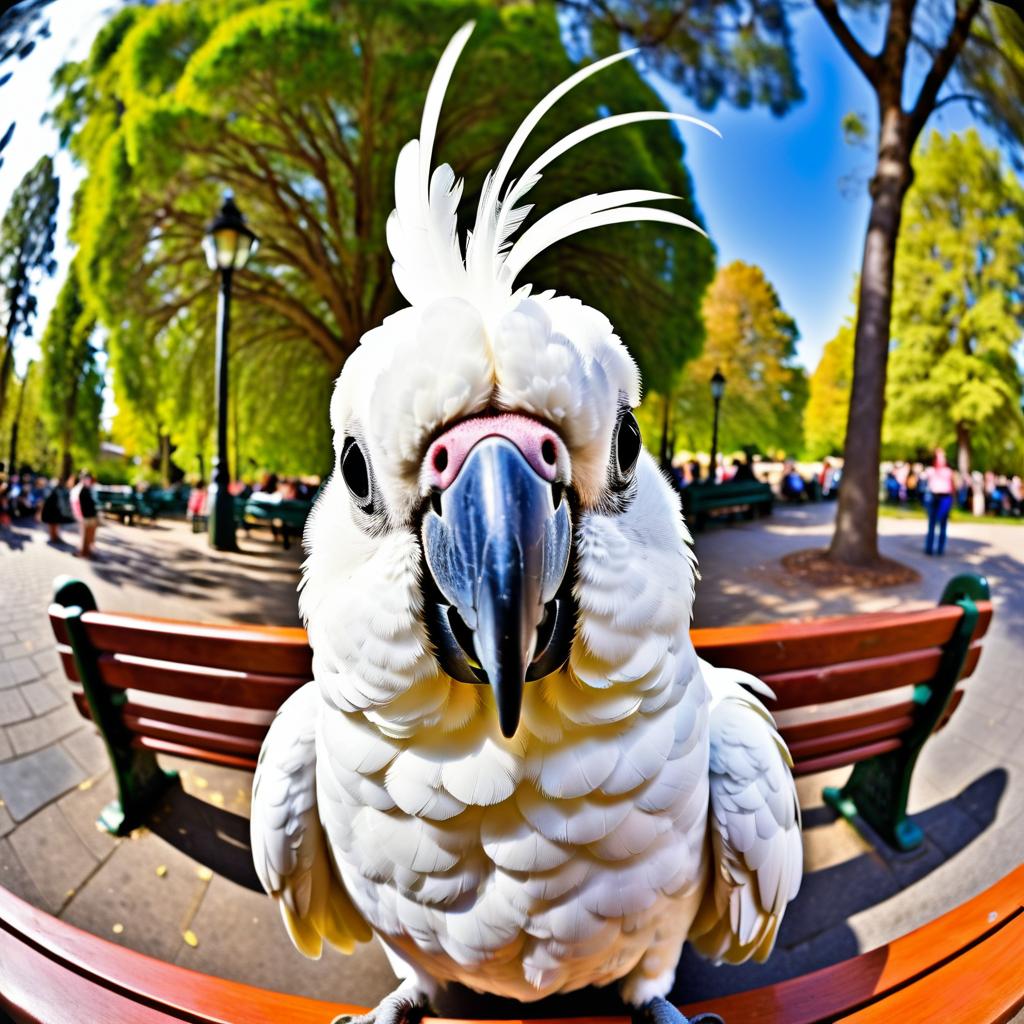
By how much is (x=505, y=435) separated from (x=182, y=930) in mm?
847

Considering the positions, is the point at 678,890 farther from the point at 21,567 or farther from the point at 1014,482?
the point at 21,567

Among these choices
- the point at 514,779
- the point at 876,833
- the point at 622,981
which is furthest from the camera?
the point at 876,833

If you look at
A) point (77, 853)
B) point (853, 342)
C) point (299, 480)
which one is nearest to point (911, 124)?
point (853, 342)

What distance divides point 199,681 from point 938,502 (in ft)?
3.79

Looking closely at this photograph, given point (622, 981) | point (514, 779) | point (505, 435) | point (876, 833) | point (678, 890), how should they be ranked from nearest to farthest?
point (505, 435), point (514, 779), point (678, 890), point (622, 981), point (876, 833)

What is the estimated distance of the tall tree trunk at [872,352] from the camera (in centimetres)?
82

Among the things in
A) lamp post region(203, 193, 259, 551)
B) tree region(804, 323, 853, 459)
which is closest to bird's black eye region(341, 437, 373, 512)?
lamp post region(203, 193, 259, 551)

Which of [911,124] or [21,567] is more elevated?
[911,124]

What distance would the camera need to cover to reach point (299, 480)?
2.54 ft

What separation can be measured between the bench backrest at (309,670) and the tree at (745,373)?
294 millimetres

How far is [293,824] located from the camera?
71cm

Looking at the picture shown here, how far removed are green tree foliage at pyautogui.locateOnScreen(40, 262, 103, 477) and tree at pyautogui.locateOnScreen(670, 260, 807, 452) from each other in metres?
0.83

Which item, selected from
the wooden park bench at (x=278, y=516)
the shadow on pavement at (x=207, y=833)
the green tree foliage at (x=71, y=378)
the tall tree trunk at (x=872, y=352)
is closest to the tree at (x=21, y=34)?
the green tree foliage at (x=71, y=378)

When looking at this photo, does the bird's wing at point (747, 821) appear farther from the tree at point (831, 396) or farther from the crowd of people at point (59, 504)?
the crowd of people at point (59, 504)
